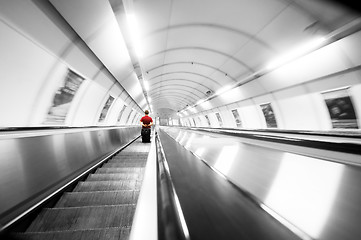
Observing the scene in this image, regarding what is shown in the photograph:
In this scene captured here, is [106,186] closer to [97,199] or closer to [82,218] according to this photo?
[97,199]

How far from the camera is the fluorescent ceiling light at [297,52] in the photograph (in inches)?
176

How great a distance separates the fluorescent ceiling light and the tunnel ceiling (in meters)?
0.39

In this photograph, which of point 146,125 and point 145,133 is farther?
point 145,133

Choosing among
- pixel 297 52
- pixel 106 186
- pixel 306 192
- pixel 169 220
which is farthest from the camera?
pixel 297 52

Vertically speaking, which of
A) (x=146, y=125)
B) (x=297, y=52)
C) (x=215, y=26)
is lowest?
(x=146, y=125)

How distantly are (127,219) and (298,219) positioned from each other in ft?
5.60

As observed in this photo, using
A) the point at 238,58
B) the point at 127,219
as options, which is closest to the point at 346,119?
the point at 238,58

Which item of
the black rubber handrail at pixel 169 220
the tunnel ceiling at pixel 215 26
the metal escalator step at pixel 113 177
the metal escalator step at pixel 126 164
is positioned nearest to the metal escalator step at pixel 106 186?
the metal escalator step at pixel 113 177

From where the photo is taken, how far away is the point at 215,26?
18.9ft

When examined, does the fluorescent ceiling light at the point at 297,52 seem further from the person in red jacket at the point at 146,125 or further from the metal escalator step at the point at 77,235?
the person in red jacket at the point at 146,125

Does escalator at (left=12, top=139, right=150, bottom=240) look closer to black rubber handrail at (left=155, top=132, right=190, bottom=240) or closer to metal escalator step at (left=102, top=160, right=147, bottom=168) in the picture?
black rubber handrail at (left=155, top=132, right=190, bottom=240)

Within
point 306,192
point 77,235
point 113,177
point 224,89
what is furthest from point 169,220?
point 224,89

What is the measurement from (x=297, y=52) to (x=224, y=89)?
16.8 feet

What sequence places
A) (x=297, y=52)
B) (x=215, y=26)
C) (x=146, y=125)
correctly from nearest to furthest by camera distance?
(x=297, y=52) < (x=215, y=26) < (x=146, y=125)
